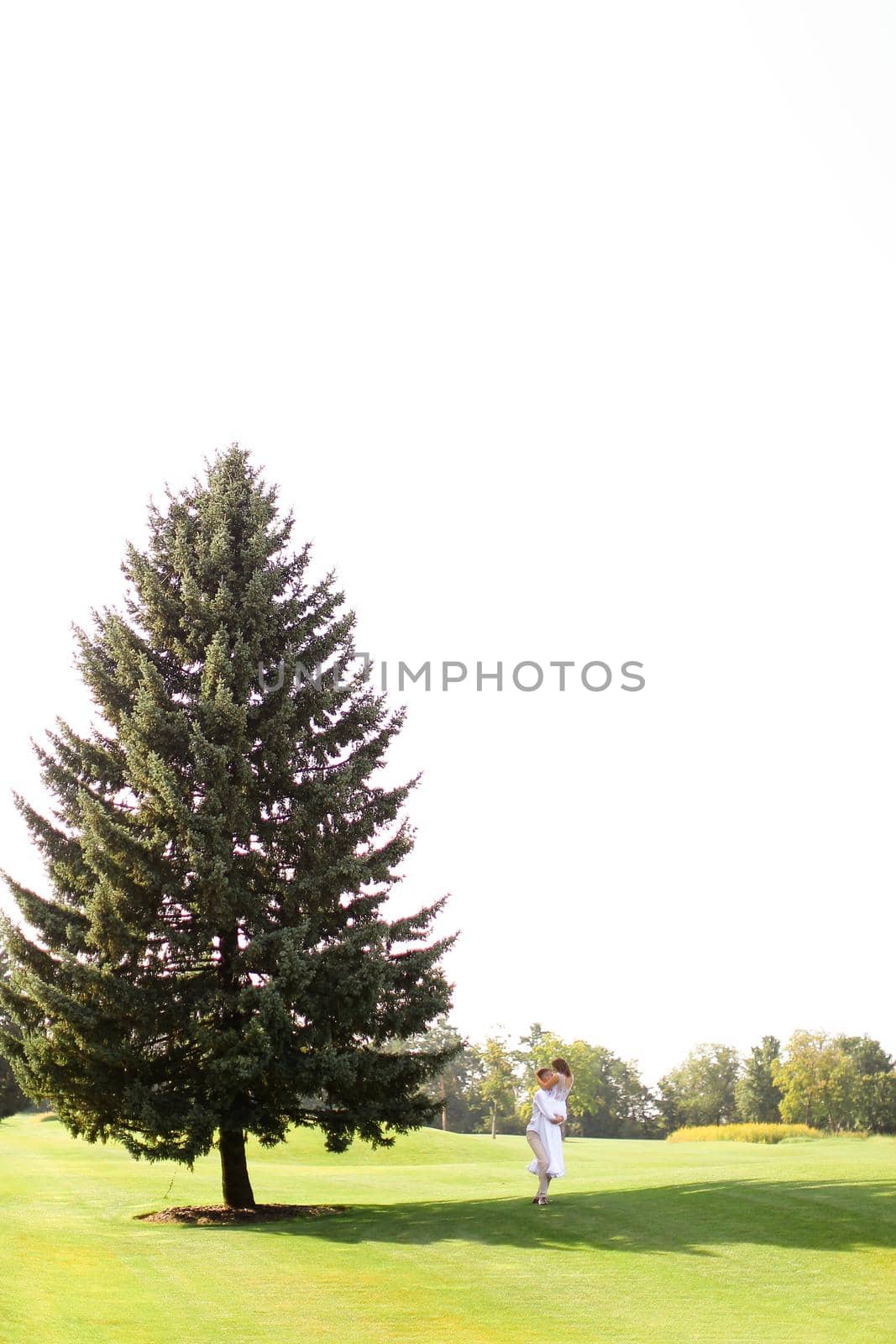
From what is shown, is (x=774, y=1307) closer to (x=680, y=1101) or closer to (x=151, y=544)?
(x=151, y=544)

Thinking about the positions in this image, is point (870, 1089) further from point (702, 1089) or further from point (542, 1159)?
point (542, 1159)

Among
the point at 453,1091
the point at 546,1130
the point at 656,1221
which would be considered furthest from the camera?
the point at 453,1091

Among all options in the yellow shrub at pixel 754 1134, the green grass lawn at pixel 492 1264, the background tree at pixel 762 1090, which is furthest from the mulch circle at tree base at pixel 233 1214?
the background tree at pixel 762 1090

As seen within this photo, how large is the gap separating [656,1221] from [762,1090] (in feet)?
282

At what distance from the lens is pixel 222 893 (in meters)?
16.4

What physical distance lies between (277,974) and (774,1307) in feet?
29.2

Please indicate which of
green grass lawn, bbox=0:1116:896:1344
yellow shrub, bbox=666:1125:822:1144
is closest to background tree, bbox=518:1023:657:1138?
yellow shrub, bbox=666:1125:822:1144

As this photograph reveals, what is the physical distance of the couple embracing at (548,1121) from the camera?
50.8 feet

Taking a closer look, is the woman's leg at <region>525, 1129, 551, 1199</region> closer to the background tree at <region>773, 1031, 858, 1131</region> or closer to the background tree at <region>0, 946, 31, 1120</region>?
the background tree at <region>0, 946, 31, 1120</region>

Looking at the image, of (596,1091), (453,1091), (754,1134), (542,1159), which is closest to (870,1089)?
(596,1091)

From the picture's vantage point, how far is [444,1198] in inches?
723

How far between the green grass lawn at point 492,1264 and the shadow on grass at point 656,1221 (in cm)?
5

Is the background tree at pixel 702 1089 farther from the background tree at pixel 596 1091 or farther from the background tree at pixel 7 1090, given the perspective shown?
the background tree at pixel 7 1090

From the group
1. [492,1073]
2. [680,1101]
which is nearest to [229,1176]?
[492,1073]
